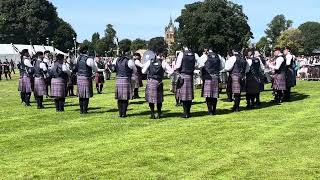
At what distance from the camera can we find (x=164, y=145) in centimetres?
994

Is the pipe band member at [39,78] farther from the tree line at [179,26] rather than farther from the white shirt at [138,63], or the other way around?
the tree line at [179,26]

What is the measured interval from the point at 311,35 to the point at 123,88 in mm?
134595

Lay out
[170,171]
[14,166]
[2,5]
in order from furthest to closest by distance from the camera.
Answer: [2,5]
[14,166]
[170,171]

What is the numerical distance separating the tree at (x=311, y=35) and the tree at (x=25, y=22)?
63156mm

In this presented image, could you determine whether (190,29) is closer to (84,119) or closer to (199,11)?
(199,11)

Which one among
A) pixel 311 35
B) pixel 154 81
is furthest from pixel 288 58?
pixel 311 35

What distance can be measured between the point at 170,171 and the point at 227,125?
4610 millimetres

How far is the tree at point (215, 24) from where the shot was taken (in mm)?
80375

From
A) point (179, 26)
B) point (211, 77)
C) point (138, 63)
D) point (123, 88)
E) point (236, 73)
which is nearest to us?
point (123, 88)

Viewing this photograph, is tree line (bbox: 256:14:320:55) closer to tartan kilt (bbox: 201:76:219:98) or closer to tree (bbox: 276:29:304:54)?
tree (bbox: 276:29:304:54)

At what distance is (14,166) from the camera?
848 cm

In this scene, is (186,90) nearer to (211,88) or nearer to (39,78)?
(211,88)

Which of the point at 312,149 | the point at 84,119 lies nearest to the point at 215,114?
the point at 84,119

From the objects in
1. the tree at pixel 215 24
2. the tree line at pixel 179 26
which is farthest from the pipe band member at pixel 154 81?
the tree at pixel 215 24
